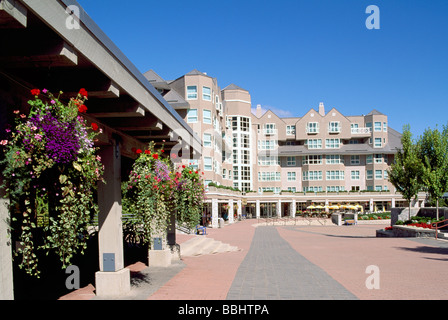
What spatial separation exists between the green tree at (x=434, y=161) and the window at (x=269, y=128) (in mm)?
45058

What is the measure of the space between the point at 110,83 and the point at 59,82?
2.52ft

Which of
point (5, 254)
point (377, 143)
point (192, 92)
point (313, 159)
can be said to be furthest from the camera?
point (377, 143)

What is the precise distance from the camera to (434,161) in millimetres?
26266

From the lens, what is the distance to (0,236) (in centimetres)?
404

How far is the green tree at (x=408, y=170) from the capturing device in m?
27.7

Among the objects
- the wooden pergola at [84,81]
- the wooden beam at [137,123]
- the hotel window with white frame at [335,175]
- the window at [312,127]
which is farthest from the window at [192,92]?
the hotel window with white frame at [335,175]

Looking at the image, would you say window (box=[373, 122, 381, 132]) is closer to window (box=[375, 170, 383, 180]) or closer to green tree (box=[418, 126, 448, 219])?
window (box=[375, 170, 383, 180])

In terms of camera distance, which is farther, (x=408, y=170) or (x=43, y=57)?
(x=408, y=170)

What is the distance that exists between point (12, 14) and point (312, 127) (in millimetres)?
71201

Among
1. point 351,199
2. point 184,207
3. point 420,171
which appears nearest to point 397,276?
point 184,207

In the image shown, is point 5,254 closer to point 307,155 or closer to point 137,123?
point 137,123

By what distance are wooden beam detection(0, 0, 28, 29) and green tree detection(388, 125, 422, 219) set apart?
2813 centimetres

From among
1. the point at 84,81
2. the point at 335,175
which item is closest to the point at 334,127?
the point at 335,175
